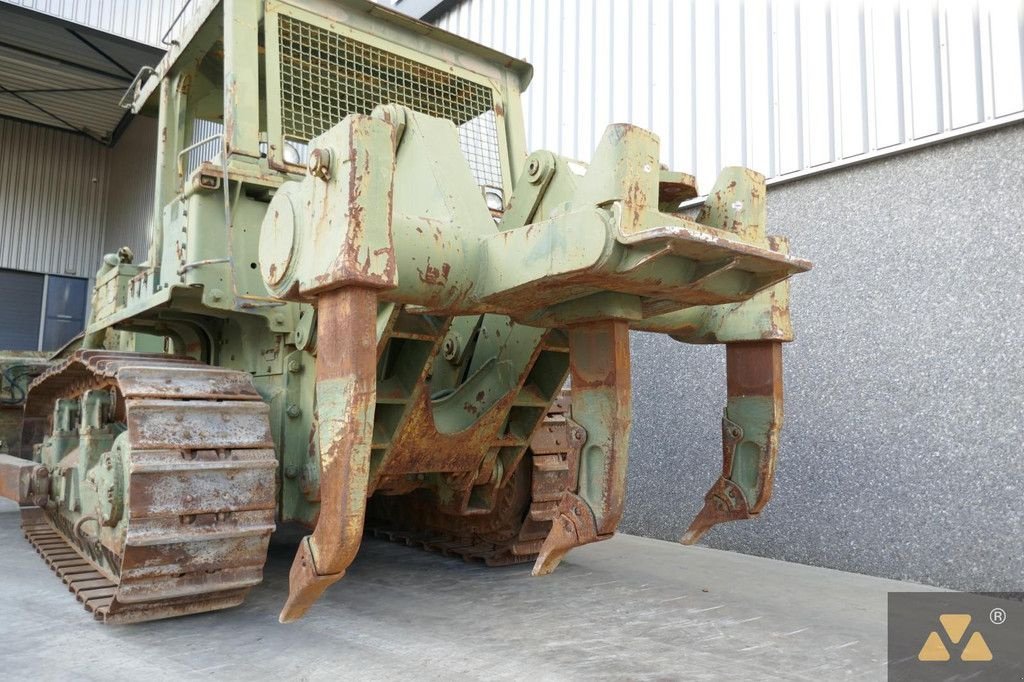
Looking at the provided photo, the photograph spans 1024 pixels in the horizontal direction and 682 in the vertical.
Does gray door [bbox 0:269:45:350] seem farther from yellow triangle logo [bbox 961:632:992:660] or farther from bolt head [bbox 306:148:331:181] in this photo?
yellow triangle logo [bbox 961:632:992:660]

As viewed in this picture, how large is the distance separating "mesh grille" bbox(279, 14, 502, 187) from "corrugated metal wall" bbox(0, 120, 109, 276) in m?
14.8

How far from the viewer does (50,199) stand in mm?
16438

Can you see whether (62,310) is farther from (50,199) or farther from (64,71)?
(64,71)

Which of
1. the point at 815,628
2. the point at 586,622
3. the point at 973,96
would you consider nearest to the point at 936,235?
the point at 973,96

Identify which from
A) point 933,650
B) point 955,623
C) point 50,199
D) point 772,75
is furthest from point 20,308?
point 933,650

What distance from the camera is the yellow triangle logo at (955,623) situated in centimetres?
332

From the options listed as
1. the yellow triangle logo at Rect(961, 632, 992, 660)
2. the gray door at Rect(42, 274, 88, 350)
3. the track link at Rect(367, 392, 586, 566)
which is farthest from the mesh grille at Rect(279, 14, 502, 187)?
the gray door at Rect(42, 274, 88, 350)

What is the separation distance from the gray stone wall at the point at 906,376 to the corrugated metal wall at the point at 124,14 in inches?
381

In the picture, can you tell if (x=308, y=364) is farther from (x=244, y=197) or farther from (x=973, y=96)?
(x=973, y=96)

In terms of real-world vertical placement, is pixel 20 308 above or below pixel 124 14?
below

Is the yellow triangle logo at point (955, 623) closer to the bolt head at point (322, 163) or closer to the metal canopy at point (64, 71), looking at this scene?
the bolt head at point (322, 163)

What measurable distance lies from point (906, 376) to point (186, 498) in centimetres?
376

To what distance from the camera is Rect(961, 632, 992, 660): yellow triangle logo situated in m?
2.97

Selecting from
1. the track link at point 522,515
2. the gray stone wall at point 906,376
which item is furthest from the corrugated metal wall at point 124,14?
the gray stone wall at point 906,376
